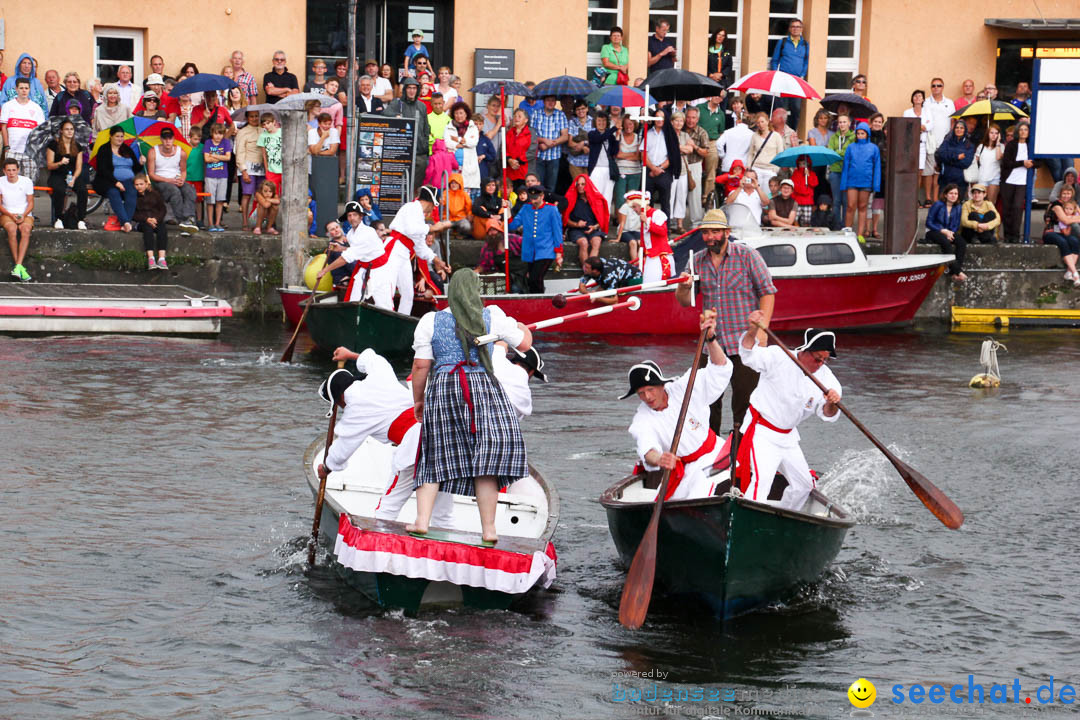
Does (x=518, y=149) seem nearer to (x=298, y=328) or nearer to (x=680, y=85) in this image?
(x=680, y=85)

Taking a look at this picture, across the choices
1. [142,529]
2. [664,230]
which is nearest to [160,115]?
[664,230]

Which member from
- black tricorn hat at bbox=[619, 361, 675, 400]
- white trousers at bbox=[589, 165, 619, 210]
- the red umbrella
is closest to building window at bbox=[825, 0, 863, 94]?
the red umbrella

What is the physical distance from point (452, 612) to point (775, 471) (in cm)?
230

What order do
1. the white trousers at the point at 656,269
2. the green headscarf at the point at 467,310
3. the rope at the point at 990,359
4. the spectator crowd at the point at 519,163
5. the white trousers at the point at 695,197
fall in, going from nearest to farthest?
the green headscarf at the point at 467,310 < the rope at the point at 990,359 < the white trousers at the point at 656,269 < the spectator crowd at the point at 519,163 < the white trousers at the point at 695,197

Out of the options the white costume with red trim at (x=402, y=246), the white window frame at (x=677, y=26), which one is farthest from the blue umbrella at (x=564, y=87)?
the white window frame at (x=677, y=26)

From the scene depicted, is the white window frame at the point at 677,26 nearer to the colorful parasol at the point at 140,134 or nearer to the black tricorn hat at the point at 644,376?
the colorful parasol at the point at 140,134

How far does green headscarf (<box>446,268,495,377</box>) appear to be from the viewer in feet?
30.6

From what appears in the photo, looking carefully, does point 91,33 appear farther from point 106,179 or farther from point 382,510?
point 382,510

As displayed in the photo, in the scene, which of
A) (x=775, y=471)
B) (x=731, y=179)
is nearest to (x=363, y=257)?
(x=731, y=179)

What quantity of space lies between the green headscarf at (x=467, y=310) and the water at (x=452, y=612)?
5.50 ft

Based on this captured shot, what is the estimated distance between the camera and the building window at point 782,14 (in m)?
29.4

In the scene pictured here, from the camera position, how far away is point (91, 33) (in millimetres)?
26406

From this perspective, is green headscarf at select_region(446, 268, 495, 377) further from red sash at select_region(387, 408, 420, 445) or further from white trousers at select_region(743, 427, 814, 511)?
white trousers at select_region(743, 427, 814, 511)

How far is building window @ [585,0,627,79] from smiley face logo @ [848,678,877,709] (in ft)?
69.1
